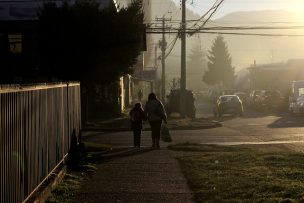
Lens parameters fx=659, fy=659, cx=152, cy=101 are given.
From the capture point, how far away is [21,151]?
768 cm

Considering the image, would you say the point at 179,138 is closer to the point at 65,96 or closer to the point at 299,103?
the point at 65,96

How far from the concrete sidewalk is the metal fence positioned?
828mm

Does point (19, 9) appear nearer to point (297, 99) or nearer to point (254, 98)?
point (297, 99)

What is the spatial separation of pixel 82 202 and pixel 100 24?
16.6m

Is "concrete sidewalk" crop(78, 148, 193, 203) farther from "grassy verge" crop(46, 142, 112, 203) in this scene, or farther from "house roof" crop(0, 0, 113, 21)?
"house roof" crop(0, 0, 113, 21)

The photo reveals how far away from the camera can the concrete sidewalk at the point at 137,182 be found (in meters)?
10.0

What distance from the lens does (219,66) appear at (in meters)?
119

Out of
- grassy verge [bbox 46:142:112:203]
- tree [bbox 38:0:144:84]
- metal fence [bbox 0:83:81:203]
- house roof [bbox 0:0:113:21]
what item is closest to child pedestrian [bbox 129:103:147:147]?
grassy verge [bbox 46:142:112:203]

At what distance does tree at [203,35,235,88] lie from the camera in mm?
119438

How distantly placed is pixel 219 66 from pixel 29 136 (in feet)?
368

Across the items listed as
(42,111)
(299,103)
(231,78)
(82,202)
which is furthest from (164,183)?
(231,78)

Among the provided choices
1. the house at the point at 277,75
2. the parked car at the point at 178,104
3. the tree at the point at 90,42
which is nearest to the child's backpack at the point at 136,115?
the tree at the point at 90,42

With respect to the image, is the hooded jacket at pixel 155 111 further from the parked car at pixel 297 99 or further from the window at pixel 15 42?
the parked car at pixel 297 99

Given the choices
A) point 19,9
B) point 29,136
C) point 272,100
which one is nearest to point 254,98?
point 272,100
